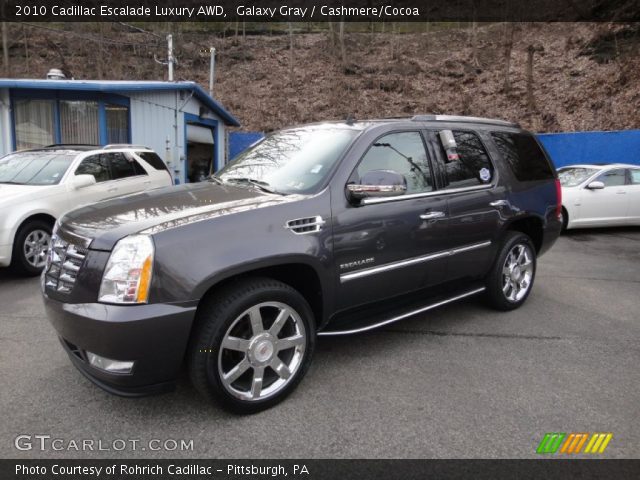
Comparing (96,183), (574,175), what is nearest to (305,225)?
(96,183)

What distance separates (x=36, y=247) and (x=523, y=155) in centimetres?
608

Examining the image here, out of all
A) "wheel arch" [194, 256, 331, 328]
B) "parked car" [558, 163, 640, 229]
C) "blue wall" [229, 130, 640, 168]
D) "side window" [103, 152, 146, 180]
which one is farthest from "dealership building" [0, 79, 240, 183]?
"blue wall" [229, 130, 640, 168]

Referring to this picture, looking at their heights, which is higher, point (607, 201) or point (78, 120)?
point (78, 120)

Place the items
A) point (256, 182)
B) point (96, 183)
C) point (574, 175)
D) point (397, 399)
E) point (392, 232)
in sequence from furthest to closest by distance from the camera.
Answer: point (574, 175) < point (96, 183) < point (256, 182) < point (392, 232) < point (397, 399)

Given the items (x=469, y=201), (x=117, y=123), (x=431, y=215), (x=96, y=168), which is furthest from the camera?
(x=117, y=123)

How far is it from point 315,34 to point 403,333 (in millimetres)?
39540

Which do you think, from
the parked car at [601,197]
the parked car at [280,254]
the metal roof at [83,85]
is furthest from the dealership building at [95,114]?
the parked car at [601,197]

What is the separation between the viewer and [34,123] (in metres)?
12.2

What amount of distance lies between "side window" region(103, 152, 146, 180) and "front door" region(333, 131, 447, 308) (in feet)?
18.7

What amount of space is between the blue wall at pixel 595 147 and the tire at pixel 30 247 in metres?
14.3

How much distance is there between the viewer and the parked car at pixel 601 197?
9.73 meters

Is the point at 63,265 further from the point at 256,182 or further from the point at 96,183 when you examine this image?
the point at 96,183

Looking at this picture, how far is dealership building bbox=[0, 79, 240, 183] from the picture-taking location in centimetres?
1169
